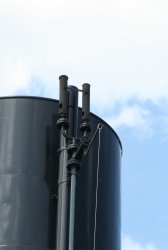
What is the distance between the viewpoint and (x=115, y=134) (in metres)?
15.8

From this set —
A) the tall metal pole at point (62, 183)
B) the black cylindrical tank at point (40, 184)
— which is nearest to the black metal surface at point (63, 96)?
the tall metal pole at point (62, 183)

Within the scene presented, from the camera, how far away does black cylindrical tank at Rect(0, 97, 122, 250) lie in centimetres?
1354

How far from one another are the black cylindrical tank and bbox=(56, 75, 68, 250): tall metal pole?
0.37 meters

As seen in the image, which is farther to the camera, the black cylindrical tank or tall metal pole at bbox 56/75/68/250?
the black cylindrical tank

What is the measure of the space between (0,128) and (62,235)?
293cm

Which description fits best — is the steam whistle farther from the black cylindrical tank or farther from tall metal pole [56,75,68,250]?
the black cylindrical tank

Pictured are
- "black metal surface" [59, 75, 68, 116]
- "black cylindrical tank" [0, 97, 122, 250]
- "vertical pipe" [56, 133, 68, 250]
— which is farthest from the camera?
"black cylindrical tank" [0, 97, 122, 250]

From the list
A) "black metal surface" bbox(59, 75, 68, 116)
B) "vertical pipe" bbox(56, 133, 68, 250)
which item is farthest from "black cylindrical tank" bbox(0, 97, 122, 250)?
"black metal surface" bbox(59, 75, 68, 116)

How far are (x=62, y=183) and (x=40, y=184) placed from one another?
3.12 feet

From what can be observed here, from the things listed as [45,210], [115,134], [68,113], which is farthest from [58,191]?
[115,134]

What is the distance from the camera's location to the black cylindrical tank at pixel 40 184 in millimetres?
13539

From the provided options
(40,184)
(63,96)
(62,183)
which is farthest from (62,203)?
(63,96)

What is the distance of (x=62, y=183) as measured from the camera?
43.1ft

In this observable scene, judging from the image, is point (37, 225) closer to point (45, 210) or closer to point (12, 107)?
point (45, 210)
